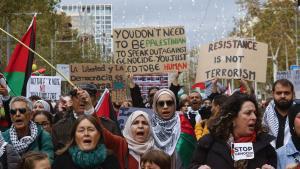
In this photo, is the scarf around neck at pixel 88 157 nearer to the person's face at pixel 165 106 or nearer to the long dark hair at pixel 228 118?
the long dark hair at pixel 228 118

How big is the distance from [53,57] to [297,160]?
1860 inches

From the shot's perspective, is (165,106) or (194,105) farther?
(194,105)

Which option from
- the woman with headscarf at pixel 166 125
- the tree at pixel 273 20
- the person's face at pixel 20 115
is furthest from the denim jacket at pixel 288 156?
the tree at pixel 273 20

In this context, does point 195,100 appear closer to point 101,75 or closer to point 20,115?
point 101,75

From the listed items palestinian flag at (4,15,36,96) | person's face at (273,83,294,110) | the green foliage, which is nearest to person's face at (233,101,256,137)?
person's face at (273,83,294,110)

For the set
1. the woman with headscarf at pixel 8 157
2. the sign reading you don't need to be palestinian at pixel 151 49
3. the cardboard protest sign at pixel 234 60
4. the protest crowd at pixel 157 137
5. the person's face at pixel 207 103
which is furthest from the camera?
the sign reading you don't need to be palestinian at pixel 151 49

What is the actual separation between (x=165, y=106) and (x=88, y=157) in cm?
190

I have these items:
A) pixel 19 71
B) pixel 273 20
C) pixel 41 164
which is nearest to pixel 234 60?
pixel 19 71

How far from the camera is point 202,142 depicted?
6.39m

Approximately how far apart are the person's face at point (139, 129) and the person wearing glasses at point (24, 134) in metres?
0.77

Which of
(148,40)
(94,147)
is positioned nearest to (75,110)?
(94,147)

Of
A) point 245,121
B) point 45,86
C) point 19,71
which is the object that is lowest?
point 245,121

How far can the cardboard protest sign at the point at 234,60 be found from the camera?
43.4 ft

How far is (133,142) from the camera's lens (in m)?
7.68
